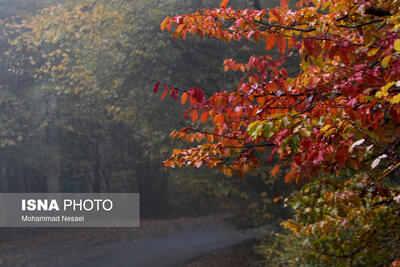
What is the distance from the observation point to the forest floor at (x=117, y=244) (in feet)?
46.7

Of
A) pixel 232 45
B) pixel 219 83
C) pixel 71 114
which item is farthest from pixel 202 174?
pixel 71 114

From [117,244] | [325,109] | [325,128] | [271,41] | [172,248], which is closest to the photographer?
[325,128]

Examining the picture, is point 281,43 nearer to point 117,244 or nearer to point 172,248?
point 172,248

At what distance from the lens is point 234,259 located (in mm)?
14219

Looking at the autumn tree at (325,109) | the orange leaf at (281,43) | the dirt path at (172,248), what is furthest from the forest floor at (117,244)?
the orange leaf at (281,43)

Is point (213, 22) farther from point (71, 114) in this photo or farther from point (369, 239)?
point (71, 114)

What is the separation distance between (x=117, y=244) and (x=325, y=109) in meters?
15.0

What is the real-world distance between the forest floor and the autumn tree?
10.1 metres

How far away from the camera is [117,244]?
16469mm

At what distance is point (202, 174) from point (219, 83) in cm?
320

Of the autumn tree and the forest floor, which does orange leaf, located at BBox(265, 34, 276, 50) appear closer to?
the autumn tree

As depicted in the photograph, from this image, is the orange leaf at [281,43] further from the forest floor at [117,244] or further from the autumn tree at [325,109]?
the forest floor at [117,244]

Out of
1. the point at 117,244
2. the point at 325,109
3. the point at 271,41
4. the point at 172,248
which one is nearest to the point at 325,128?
the point at 325,109

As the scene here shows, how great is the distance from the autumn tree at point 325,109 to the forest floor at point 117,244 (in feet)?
33.1
